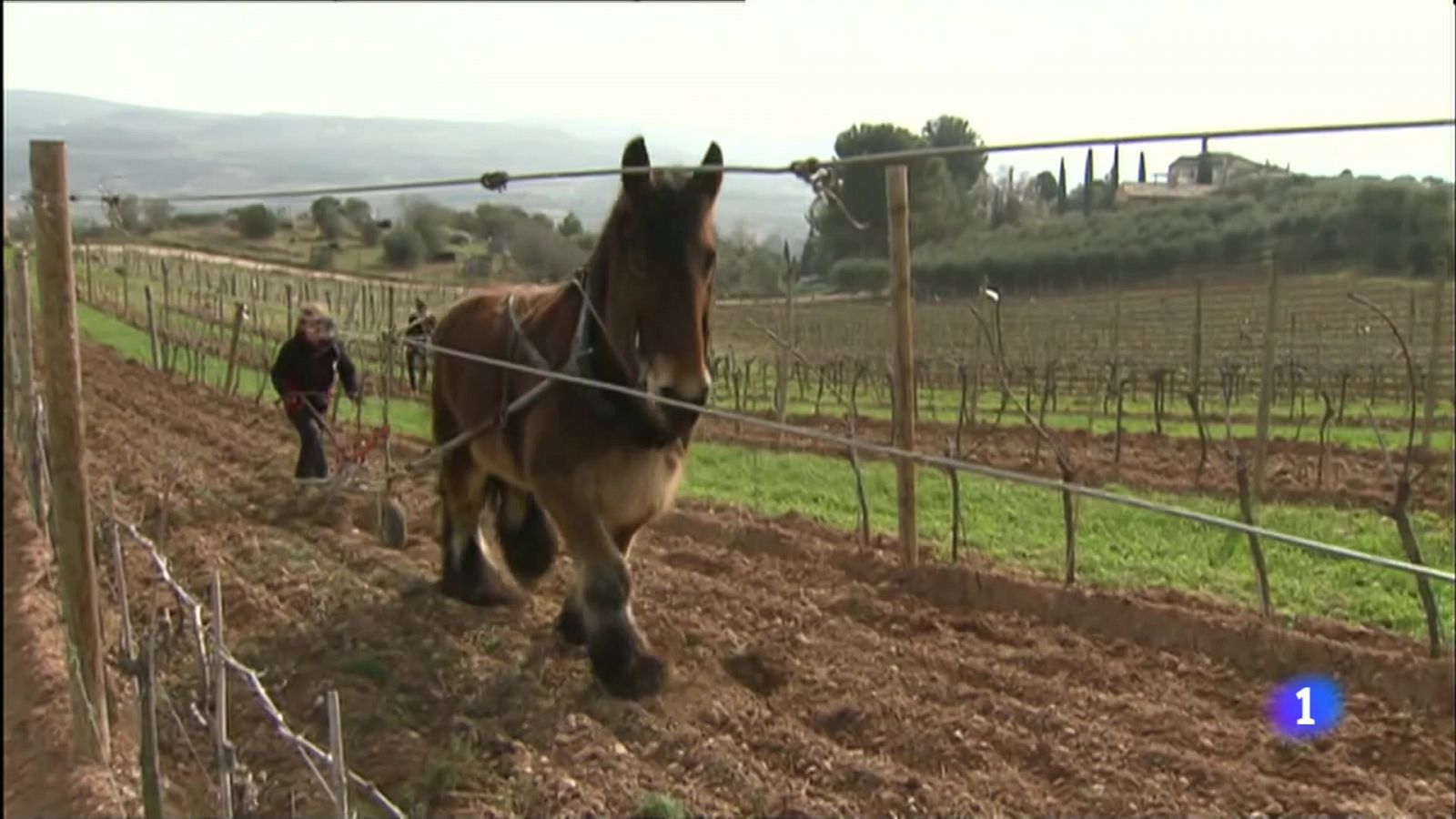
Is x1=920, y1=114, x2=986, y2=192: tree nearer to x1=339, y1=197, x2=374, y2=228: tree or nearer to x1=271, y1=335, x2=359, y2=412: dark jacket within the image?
x1=271, y1=335, x2=359, y2=412: dark jacket

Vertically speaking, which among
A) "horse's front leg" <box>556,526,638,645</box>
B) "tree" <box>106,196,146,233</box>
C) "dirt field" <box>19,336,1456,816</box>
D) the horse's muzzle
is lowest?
"dirt field" <box>19,336,1456,816</box>

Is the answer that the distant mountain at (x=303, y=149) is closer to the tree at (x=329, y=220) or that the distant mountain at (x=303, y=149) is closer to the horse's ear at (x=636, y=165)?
the horse's ear at (x=636, y=165)

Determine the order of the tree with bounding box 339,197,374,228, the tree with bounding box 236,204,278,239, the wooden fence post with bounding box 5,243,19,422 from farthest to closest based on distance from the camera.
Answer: the tree with bounding box 339,197,374,228 → the tree with bounding box 236,204,278,239 → the wooden fence post with bounding box 5,243,19,422

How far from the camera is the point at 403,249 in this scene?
37.4m

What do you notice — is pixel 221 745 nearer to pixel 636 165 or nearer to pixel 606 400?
pixel 606 400

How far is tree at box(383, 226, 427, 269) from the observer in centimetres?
3584

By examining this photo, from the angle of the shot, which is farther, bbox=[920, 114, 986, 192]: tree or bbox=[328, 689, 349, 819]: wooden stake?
bbox=[920, 114, 986, 192]: tree

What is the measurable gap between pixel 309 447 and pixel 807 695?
5.80m

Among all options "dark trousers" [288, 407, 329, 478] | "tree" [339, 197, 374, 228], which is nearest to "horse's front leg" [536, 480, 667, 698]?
"dark trousers" [288, 407, 329, 478]

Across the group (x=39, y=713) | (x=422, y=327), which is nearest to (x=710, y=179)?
(x=39, y=713)

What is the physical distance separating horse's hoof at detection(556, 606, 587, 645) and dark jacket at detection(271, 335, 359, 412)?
4.30 meters

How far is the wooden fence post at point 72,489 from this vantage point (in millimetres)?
4453

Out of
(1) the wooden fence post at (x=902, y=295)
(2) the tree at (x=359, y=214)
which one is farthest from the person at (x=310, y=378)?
(2) the tree at (x=359, y=214)

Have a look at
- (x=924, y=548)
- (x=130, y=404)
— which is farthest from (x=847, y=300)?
(x=924, y=548)
